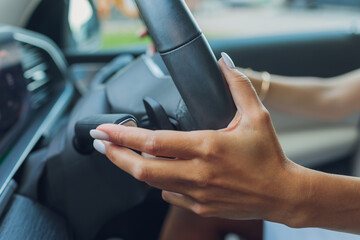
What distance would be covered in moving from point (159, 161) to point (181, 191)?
5cm

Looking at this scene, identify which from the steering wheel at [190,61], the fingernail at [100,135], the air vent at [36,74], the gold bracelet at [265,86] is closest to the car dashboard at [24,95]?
the air vent at [36,74]

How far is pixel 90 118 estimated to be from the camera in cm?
53

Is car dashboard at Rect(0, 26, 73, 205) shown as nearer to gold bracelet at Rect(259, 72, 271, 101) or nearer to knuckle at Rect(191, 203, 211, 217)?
knuckle at Rect(191, 203, 211, 217)

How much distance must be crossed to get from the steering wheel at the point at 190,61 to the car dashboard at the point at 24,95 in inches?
11.4

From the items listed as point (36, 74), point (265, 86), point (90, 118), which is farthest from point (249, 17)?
point (90, 118)

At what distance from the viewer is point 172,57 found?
1.48ft

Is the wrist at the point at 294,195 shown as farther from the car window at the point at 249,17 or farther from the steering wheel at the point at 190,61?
the car window at the point at 249,17

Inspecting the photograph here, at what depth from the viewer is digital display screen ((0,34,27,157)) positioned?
64 centimetres

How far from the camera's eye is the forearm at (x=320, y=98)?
1.02 m

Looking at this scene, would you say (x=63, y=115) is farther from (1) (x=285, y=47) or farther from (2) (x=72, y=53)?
(1) (x=285, y=47)

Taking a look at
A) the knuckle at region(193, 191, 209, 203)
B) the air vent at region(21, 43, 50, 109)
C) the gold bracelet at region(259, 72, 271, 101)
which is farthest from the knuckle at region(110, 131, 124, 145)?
the gold bracelet at region(259, 72, 271, 101)

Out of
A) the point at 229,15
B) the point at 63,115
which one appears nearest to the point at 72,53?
the point at 63,115

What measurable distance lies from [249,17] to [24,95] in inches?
79.0

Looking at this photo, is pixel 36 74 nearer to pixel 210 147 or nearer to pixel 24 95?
pixel 24 95
